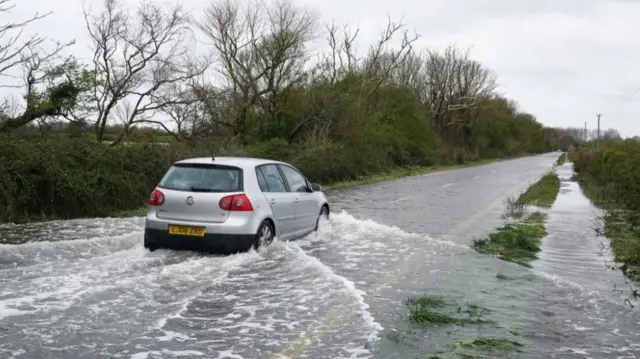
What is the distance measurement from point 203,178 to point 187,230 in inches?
34.9

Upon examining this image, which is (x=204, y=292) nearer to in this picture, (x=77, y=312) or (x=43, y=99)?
(x=77, y=312)

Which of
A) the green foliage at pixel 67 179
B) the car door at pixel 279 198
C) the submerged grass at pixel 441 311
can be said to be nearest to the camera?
the submerged grass at pixel 441 311

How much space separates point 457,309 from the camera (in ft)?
22.9

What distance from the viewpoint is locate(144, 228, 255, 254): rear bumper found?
30.6ft

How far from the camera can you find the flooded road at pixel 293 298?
18.3ft

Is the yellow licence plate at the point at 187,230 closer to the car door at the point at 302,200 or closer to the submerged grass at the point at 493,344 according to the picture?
the car door at the point at 302,200

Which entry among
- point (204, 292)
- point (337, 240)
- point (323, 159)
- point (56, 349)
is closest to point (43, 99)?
point (323, 159)

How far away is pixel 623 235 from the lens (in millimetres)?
13336

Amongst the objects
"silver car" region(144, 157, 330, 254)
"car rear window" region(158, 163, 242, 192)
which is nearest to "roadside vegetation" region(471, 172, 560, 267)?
"silver car" region(144, 157, 330, 254)

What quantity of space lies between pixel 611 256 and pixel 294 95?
89.0 feet

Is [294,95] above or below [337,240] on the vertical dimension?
above

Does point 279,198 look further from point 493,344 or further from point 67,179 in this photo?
point 67,179

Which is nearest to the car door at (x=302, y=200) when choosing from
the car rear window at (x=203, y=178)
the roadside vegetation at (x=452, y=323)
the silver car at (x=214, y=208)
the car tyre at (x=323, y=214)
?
the car tyre at (x=323, y=214)

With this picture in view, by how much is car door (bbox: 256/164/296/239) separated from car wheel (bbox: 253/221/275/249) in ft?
0.64
